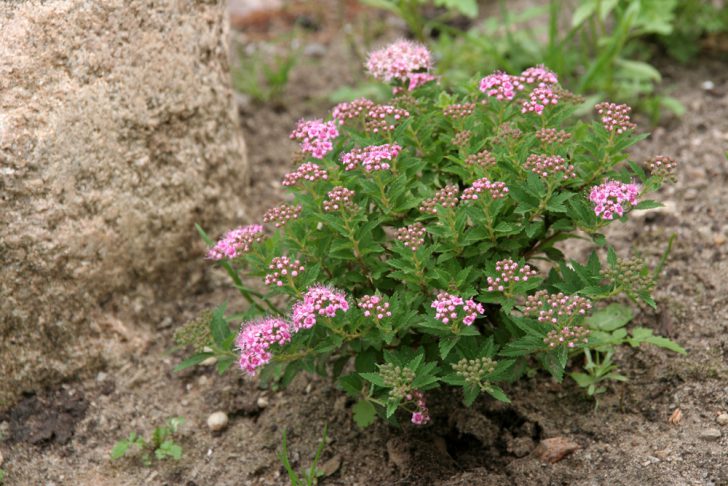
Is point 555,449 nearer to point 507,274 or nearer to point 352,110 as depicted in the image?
point 507,274

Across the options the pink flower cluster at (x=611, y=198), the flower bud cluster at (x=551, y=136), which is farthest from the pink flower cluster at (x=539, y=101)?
the pink flower cluster at (x=611, y=198)

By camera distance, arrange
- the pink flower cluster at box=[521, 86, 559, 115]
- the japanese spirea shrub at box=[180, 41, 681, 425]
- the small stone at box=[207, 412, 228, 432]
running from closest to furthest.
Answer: the japanese spirea shrub at box=[180, 41, 681, 425] < the pink flower cluster at box=[521, 86, 559, 115] < the small stone at box=[207, 412, 228, 432]

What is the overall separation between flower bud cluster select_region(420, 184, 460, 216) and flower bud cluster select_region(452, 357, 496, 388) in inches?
20.1

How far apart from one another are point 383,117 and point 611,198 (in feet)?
2.79

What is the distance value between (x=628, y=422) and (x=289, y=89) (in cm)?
328

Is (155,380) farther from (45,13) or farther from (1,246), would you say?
(45,13)

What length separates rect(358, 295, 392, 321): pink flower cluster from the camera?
2723mm

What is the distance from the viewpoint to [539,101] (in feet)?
9.91

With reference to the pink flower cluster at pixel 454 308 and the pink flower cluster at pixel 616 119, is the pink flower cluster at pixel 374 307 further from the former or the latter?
the pink flower cluster at pixel 616 119

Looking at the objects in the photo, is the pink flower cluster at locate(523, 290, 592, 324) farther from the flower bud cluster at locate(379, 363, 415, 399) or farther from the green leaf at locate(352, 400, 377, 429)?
the green leaf at locate(352, 400, 377, 429)

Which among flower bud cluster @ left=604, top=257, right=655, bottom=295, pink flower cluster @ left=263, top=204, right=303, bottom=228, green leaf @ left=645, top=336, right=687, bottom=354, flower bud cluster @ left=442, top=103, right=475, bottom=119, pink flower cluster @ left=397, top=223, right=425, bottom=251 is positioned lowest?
green leaf @ left=645, top=336, right=687, bottom=354

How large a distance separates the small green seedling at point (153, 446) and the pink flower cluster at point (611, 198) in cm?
193

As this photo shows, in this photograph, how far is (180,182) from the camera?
12.8ft

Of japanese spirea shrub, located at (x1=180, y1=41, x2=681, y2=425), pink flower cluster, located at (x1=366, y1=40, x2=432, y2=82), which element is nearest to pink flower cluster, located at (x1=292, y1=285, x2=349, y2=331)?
japanese spirea shrub, located at (x1=180, y1=41, x2=681, y2=425)
